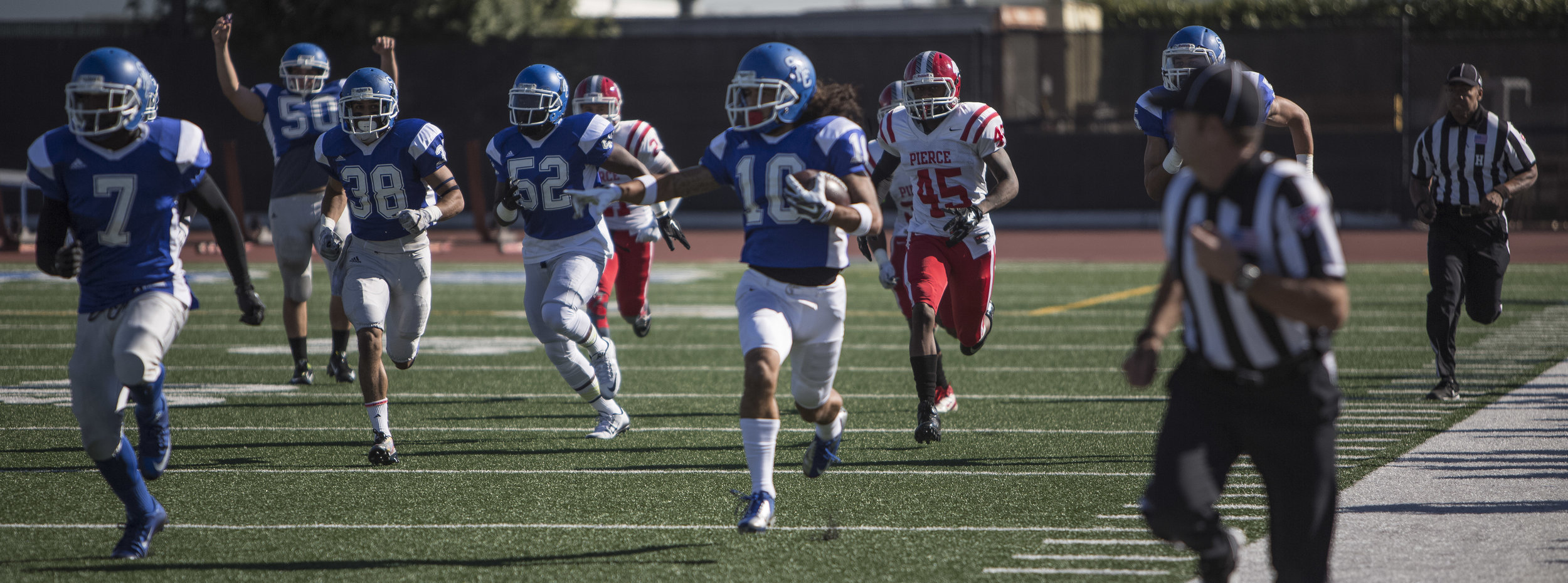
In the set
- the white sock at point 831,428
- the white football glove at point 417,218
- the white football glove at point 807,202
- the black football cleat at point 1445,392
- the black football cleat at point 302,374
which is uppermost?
the white football glove at point 807,202

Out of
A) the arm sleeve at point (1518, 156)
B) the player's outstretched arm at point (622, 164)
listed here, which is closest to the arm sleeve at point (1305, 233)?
the player's outstretched arm at point (622, 164)

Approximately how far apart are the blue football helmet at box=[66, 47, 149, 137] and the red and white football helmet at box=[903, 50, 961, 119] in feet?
11.9

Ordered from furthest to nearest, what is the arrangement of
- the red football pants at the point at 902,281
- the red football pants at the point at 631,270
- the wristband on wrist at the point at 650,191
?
the red football pants at the point at 631,270 → the red football pants at the point at 902,281 → the wristband on wrist at the point at 650,191

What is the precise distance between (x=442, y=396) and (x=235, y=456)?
196 centimetres

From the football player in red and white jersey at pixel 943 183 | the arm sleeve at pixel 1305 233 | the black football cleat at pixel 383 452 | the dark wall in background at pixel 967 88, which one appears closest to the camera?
the arm sleeve at pixel 1305 233

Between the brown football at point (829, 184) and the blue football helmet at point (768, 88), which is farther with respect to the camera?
the blue football helmet at point (768, 88)

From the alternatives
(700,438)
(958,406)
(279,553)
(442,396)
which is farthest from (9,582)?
(958,406)

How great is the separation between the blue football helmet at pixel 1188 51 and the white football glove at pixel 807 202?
2871 millimetres

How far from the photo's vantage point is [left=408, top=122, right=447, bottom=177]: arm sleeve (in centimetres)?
677

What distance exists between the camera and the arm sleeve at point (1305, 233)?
332 cm

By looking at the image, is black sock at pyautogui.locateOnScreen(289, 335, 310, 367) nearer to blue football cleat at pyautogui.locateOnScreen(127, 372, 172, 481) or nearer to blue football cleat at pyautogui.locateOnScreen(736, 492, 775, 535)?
blue football cleat at pyautogui.locateOnScreen(127, 372, 172, 481)

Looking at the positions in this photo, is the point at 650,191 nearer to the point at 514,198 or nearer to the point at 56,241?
the point at 514,198

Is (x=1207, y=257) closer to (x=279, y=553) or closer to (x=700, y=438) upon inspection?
(x=279, y=553)

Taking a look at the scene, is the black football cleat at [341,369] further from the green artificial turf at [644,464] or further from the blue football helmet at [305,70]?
the blue football helmet at [305,70]
